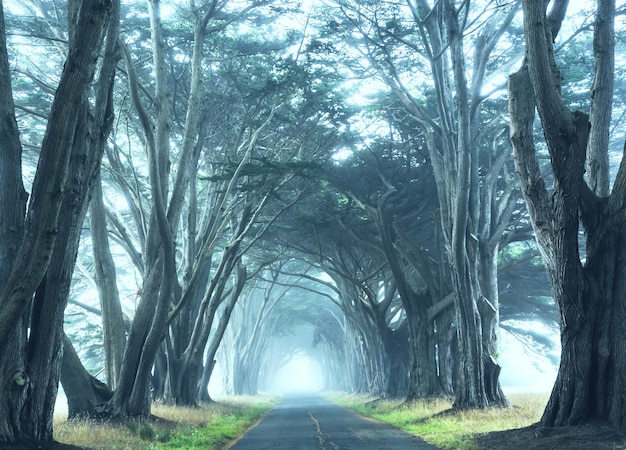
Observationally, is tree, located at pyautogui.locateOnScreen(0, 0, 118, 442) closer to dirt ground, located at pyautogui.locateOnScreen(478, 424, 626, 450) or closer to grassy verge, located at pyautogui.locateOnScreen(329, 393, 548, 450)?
grassy verge, located at pyautogui.locateOnScreen(329, 393, 548, 450)

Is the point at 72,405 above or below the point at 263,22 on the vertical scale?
below

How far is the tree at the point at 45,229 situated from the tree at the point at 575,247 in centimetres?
564

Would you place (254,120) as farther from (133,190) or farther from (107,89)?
(107,89)

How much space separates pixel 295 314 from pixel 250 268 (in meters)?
19.3

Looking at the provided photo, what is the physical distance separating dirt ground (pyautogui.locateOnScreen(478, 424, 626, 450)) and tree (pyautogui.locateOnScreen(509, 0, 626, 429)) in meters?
0.29

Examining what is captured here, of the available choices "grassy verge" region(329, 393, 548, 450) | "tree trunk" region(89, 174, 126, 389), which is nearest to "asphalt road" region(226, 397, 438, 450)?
"grassy verge" region(329, 393, 548, 450)

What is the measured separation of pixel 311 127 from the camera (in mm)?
22391

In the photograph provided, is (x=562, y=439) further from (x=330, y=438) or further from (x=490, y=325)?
(x=490, y=325)

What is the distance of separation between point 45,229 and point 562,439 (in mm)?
6554

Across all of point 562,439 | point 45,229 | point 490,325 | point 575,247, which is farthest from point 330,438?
point 45,229

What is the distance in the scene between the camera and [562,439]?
8539 mm

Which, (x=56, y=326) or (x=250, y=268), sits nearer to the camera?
(x=56, y=326)

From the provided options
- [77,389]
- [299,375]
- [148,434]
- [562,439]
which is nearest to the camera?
[562,439]

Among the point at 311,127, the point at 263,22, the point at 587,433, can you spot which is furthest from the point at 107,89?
the point at 311,127
